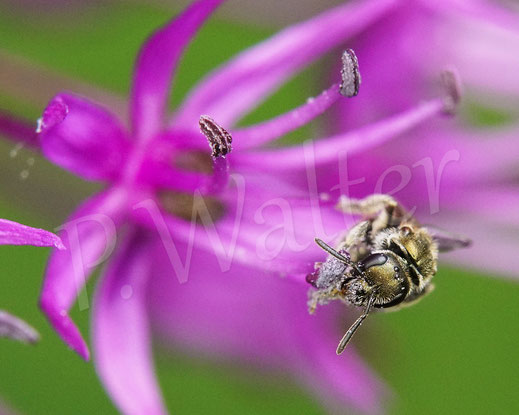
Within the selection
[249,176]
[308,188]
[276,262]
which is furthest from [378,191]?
[276,262]

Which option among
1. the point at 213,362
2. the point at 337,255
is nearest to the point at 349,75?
the point at 337,255

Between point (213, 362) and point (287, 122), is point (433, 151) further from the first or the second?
point (213, 362)

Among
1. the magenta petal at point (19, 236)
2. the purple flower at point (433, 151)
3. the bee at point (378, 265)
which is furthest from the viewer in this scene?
the purple flower at point (433, 151)

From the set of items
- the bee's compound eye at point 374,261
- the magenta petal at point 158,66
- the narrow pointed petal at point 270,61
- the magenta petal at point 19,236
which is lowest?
the magenta petal at point 19,236

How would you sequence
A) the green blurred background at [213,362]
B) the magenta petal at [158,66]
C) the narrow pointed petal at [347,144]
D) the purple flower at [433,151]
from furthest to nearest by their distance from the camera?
the green blurred background at [213,362]
the purple flower at [433,151]
the narrow pointed petal at [347,144]
the magenta petal at [158,66]

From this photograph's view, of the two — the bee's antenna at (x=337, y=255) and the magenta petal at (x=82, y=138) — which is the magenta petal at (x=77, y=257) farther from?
the bee's antenna at (x=337, y=255)

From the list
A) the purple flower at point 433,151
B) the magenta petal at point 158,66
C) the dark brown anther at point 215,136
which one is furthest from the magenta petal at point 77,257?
the purple flower at point 433,151

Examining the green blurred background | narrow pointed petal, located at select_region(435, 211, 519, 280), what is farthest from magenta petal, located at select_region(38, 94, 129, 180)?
narrow pointed petal, located at select_region(435, 211, 519, 280)
